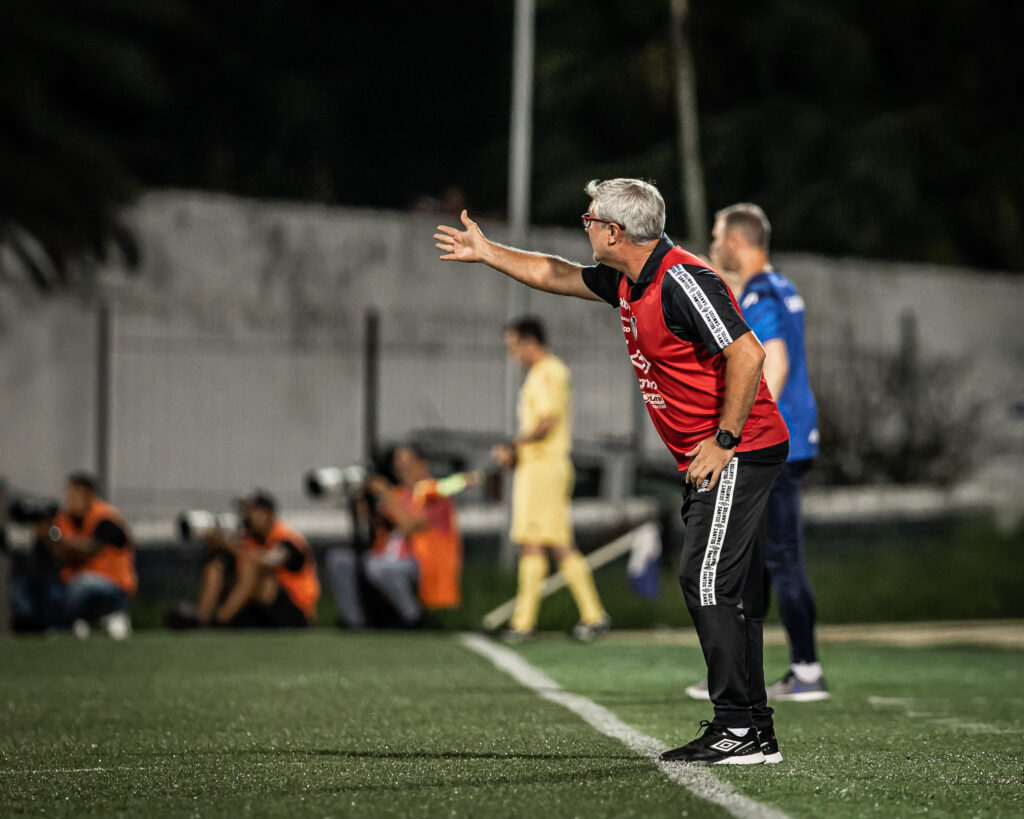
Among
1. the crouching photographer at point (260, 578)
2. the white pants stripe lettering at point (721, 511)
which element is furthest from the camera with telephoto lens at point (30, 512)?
the white pants stripe lettering at point (721, 511)

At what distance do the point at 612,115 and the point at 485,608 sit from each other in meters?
15.8

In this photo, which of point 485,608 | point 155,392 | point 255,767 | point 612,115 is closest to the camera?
point 255,767

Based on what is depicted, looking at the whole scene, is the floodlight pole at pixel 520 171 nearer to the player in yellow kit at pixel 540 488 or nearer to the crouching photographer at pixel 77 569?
the crouching photographer at pixel 77 569

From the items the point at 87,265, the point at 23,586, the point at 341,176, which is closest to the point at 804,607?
the point at 23,586

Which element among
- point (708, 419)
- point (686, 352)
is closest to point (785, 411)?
point (708, 419)

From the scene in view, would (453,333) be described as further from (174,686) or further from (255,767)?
(255,767)

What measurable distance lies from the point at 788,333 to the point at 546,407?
159 inches

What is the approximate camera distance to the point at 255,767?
577cm

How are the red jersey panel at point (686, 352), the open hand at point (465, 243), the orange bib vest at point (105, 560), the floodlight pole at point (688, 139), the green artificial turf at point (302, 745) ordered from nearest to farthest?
the green artificial turf at point (302, 745) < the red jersey panel at point (686, 352) < the open hand at point (465, 243) < the orange bib vest at point (105, 560) < the floodlight pole at point (688, 139)

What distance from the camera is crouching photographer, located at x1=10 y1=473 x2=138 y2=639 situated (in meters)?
13.2

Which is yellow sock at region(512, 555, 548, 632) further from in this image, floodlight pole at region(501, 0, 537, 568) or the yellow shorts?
floodlight pole at region(501, 0, 537, 568)

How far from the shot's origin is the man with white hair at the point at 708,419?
561cm

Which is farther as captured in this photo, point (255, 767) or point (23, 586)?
point (23, 586)

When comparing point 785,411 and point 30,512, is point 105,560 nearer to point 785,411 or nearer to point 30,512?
point 30,512
